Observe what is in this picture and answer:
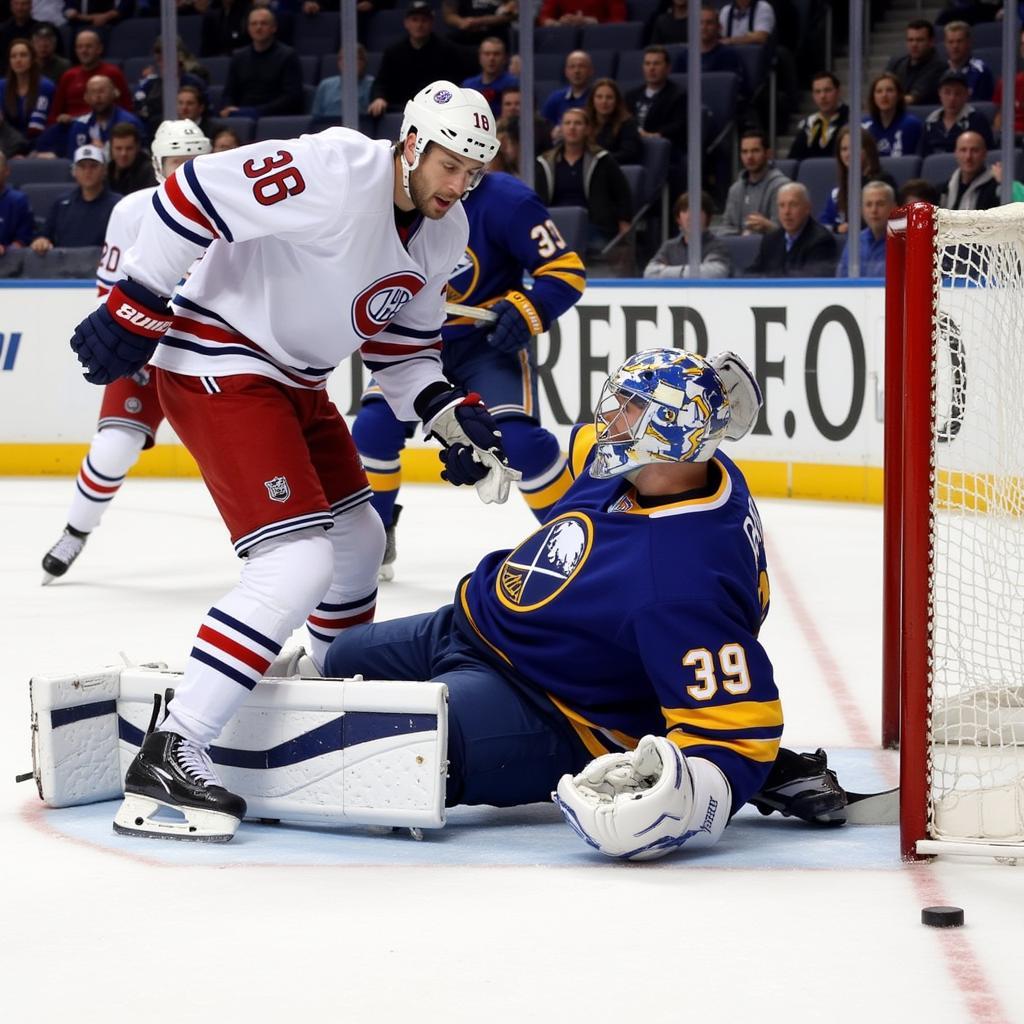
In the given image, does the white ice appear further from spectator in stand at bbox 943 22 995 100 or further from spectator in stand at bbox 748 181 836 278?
spectator in stand at bbox 943 22 995 100

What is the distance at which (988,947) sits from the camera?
231 cm

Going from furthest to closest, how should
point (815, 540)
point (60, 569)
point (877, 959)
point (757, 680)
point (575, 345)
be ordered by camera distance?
1. point (575, 345)
2. point (815, 540)
3. point (60, 569)
4. point (757, 680)
5. point (877, 959)

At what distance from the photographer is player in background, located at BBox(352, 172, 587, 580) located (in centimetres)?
505

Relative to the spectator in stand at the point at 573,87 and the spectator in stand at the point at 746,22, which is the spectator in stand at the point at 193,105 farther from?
the spectator in stand at the point at 746,22

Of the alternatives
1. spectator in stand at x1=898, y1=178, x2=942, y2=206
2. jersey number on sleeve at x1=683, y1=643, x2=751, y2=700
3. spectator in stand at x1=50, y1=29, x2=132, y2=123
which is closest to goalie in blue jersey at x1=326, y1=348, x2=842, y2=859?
jersey number on sleeve at x1=683, y1=643, x2=751, y2=700

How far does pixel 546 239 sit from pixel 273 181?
2.25m

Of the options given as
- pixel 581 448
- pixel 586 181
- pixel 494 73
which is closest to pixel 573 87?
pixel 494 73

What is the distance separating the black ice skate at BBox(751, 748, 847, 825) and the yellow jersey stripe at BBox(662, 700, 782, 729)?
1.03ft

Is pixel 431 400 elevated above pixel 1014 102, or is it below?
below

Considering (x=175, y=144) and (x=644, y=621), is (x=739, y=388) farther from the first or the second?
(x=175, y=144)

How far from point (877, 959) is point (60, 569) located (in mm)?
3718

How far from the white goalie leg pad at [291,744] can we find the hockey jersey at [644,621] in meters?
0.19

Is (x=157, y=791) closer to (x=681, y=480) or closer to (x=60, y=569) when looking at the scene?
(x=681, y=480)

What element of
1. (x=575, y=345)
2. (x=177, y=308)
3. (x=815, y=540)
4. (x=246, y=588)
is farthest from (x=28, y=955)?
(x=575, y=345)
